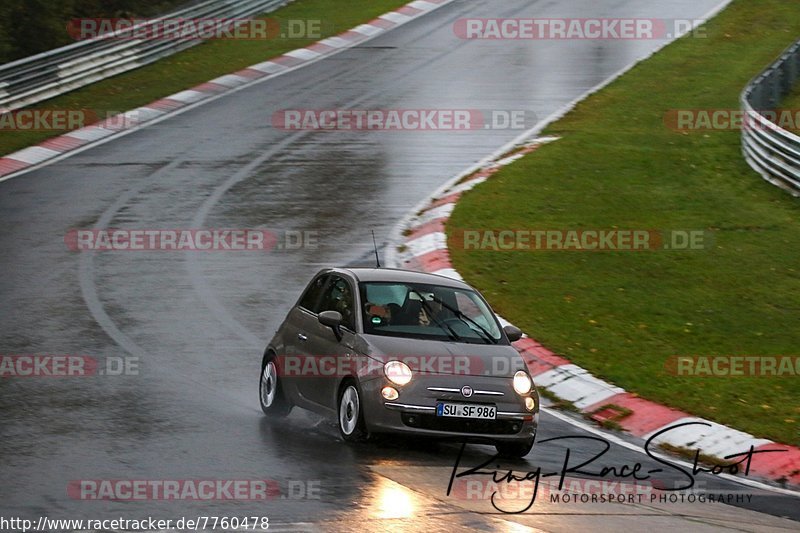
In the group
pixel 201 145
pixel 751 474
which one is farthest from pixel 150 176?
pixel 751 474

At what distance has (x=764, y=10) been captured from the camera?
4075 centimetres

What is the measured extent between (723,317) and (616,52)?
2161cm

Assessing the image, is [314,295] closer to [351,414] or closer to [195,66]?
[351,414]

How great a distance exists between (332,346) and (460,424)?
1501mm

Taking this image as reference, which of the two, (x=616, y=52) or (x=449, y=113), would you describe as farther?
(x=616, y=52)

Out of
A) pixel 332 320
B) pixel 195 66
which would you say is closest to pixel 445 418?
pixel 332 320

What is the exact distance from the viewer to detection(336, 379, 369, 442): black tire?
10.8 meters

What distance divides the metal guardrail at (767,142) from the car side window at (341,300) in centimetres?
1223

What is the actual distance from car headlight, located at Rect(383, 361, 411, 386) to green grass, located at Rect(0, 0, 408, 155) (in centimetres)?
1619

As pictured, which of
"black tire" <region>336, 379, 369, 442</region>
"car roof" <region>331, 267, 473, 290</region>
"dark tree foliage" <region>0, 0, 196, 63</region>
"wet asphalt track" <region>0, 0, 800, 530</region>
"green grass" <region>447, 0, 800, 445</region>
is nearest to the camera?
"wet asphalt track" <region>0, 0, 800, 530</region>

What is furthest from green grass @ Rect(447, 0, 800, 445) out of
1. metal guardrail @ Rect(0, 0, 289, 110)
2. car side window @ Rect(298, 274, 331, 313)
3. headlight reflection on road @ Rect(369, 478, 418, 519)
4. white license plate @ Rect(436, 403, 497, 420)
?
metal guardrail @ Rect(0, 0, 289, 110)

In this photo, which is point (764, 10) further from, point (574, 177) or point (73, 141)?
point (73, 141)

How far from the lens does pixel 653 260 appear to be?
60.7 ft

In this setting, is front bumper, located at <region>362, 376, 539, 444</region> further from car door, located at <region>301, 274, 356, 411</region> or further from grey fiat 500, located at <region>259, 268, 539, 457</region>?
car door, located at <region>301, 274, 356, 411</region>
